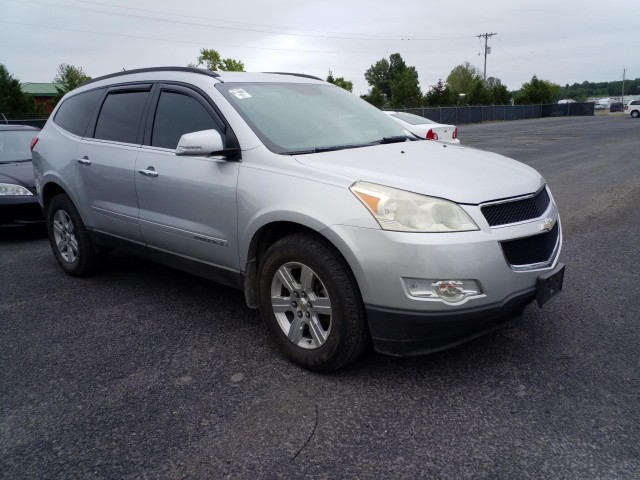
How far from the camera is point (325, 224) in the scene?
2.94 m

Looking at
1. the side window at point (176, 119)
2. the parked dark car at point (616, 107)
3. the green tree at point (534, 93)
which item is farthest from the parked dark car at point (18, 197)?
the parked dark car at point (616, 107)

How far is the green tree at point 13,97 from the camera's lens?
38.6m

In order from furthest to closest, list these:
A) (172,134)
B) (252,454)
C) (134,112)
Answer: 1. (134,112)
2. (172,134)
3. (252,454)

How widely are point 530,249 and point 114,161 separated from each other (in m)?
3.21

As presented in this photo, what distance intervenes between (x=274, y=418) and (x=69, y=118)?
12.8ft

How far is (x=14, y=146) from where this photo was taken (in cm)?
815

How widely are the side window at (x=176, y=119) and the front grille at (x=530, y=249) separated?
6.83 feet

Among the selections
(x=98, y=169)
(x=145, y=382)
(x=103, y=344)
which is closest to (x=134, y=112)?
(x=98, y=169)

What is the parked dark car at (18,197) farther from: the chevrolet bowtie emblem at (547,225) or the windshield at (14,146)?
the chevrolet bowtie emblem at (547,225)

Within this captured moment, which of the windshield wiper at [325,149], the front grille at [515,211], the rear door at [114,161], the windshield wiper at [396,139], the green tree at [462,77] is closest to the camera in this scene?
the front grille at [515,211]

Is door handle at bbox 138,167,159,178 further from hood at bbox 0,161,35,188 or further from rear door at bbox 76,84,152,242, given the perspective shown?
hood at bbox 0,161,35,188

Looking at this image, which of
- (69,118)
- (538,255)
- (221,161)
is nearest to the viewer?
(538,255)

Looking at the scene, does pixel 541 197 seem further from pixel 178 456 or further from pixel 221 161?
pixel 178 456

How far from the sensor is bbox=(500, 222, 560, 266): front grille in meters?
2.89
